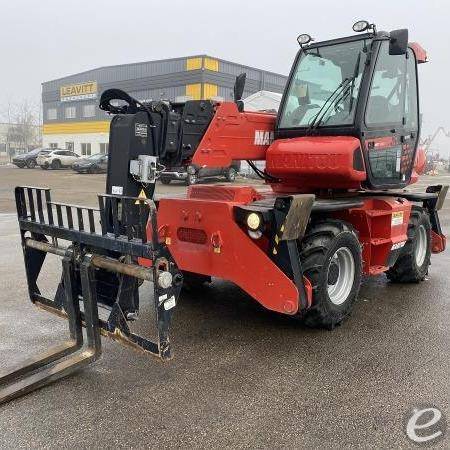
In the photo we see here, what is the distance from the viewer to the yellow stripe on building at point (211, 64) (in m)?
42.2

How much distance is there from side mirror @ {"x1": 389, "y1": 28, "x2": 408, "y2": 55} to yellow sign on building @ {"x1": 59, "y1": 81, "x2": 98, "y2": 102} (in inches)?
2072

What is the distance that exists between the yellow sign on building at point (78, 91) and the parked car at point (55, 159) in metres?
22.3

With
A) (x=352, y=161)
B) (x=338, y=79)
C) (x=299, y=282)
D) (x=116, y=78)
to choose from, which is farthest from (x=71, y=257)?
(x=116, y=78)

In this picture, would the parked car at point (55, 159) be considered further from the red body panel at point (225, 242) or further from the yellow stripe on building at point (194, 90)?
the red body panel at point (225, 242)

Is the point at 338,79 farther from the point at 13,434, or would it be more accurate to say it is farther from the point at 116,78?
the point at 116,78

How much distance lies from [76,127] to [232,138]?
53.8 meters

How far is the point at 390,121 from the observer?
5305 millimetres

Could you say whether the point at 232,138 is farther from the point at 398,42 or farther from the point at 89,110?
the point at 89,110

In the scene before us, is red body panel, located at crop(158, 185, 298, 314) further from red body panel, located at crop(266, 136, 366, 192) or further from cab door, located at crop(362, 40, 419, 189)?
cab door, located at crop(362, 40, 419, 189)

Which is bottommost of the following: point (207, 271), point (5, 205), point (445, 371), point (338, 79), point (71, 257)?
point (5, 205)

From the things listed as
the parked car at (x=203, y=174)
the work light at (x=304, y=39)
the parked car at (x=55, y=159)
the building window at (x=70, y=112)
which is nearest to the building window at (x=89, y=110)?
the building window at (x=70, y=112)

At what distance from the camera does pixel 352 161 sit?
468cm

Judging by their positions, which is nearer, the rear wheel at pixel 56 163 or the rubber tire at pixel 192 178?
the rubber tire at pixel 192 178

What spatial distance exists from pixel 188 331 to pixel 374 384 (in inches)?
66.7
